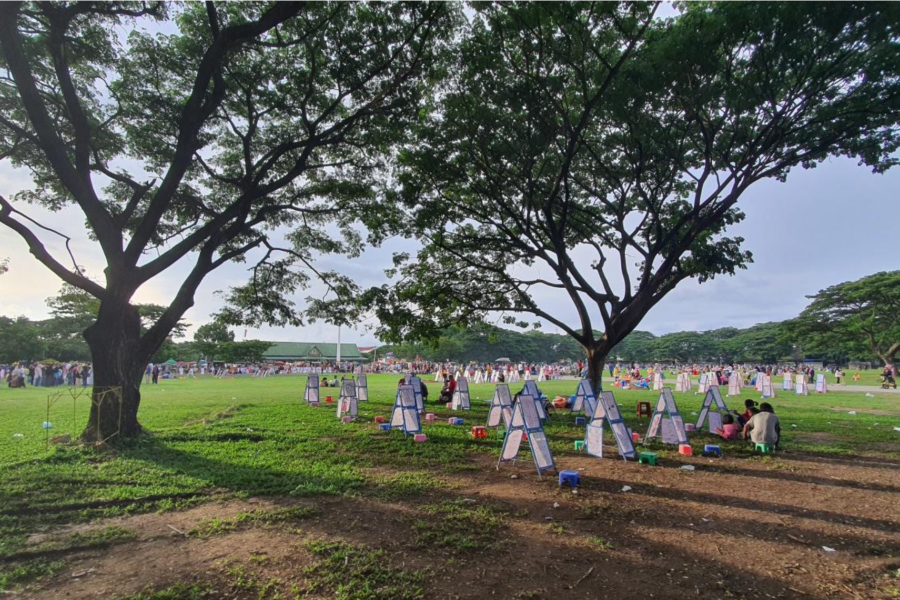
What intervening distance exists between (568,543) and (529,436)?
269 centimetres

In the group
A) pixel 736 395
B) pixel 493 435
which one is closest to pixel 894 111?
pixel 493 435

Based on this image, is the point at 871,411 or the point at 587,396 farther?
the point at 871,411

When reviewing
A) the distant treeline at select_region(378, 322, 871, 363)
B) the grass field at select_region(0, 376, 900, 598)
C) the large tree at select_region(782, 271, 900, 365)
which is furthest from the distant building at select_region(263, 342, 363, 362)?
the large tree at select_region(782, 271, 900, 365)

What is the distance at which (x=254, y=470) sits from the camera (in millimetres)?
7488

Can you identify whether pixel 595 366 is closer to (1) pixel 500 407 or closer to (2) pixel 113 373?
(1) pixel 500 407

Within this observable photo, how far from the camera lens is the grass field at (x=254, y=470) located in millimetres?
4578

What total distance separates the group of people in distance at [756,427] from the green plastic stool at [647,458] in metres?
2.85

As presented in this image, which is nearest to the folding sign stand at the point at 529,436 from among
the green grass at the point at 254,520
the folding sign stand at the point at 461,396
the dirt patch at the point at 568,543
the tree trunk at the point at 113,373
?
the dirt patch at the point at 568,543

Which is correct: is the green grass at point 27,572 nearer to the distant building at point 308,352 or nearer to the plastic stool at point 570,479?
the plastic stool at point 570,479

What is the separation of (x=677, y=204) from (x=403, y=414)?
11.1 metres

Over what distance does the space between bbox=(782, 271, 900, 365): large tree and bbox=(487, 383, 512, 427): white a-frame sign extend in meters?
51.2

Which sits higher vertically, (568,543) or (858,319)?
(858,319)

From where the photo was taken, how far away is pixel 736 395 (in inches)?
929

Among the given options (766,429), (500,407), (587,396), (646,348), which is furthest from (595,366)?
(646,348)
